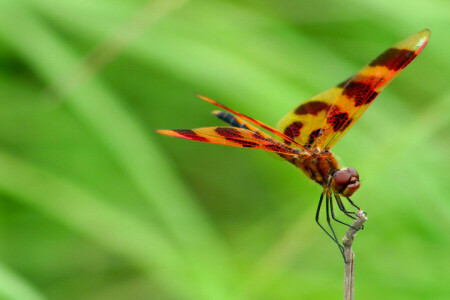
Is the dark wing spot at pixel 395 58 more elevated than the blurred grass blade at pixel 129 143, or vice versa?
the blurred grass blade at pixel 129 143

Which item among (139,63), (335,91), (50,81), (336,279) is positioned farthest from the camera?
(139,63)

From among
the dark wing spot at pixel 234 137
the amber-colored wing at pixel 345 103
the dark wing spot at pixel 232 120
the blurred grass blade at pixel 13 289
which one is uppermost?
the dark wing spot at pixel 232 120

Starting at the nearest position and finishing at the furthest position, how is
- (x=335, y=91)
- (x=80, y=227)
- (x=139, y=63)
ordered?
1. (x=335, y=91)
2. (x=80, y=227)
3. (x=139, y=63)

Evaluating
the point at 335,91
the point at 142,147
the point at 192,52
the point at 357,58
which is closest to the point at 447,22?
the point at 357,58

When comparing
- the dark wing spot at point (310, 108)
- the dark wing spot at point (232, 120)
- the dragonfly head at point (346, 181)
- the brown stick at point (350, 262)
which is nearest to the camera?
the brown stick at point (350, 262)

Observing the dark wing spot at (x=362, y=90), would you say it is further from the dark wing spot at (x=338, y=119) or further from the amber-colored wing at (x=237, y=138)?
the amber-colored wing at (x=237, y=138)

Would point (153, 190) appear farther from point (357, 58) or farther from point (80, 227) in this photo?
point (357, 58)

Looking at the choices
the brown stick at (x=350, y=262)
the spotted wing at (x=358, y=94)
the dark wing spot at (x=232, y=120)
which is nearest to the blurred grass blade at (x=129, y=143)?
the dark wing spot at (x=232, y=120)

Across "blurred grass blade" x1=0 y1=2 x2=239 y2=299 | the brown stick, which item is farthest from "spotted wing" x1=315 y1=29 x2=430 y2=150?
"blurred grass blade" x1=0 y1=2 x2=239 y2=299
